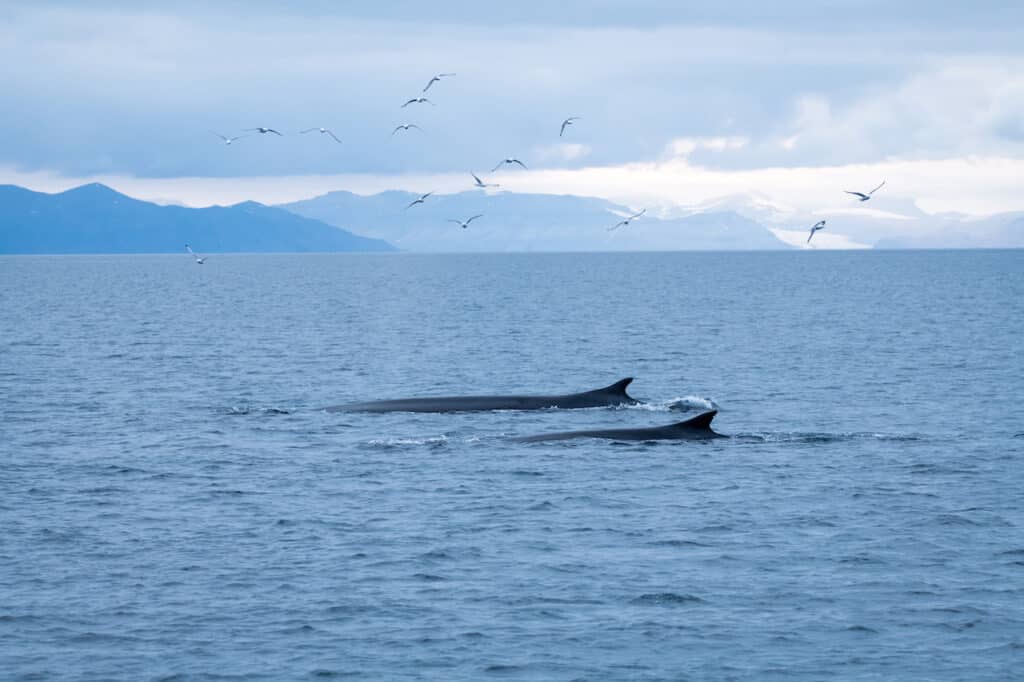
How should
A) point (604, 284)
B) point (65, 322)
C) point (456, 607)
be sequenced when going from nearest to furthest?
1. point (456, 607)
2. point (65, 322)
3. point (604, 284)

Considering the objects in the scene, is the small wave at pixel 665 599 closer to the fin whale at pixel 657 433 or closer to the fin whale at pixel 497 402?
the fin whale at pixel 657 433

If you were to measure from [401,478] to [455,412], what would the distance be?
34.8ft

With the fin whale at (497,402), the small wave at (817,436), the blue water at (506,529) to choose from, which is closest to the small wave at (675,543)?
the blue water at (506,529)

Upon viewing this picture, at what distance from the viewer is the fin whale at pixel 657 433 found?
119 feet

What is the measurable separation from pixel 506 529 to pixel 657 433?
10503 millimetres

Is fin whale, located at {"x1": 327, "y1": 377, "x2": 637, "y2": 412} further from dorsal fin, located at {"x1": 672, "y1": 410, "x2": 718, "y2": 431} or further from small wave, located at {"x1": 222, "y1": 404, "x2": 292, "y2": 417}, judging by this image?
dorsal fin, located at {"x1": 672, "y1": 410, "x2": 718, "y2": 431}

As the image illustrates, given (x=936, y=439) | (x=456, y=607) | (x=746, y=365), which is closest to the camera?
(x=456, y=607)

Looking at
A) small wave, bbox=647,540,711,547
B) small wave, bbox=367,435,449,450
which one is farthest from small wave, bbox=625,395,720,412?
small wave, bbox=647,540,711,547

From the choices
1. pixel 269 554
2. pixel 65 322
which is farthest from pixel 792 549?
pixel 65 322

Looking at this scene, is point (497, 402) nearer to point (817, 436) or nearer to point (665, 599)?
point (817, 436)

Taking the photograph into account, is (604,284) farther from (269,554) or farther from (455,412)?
(269,554)

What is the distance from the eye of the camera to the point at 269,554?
81.0 feet

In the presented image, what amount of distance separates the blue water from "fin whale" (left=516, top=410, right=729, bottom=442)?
0.76 meters

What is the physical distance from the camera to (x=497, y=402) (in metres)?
43.3
